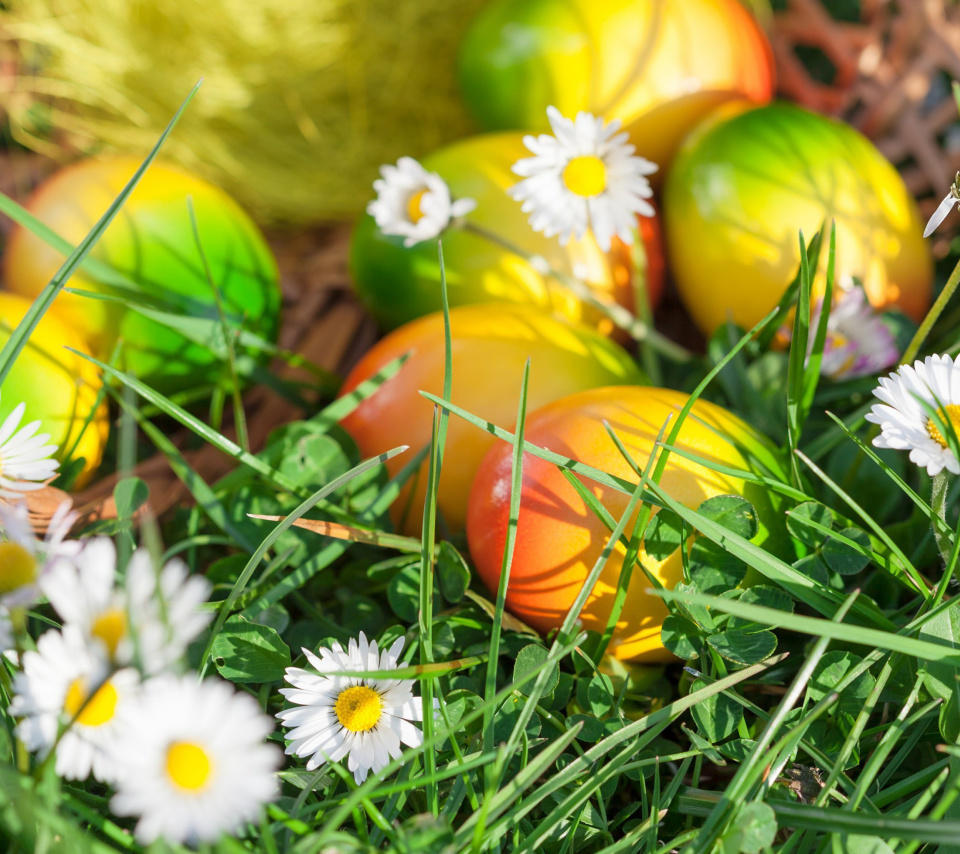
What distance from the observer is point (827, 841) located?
358 millimetres

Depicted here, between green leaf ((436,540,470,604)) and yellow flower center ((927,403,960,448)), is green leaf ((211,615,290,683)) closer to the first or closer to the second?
green leaf ((436,540,470,604))

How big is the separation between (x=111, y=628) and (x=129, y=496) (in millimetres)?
189

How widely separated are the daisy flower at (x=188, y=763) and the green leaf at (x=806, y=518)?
30 cm

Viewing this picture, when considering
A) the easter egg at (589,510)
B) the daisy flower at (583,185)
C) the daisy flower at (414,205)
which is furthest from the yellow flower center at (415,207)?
the easter egg at (589,510)

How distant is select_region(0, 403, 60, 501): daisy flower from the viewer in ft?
1.30

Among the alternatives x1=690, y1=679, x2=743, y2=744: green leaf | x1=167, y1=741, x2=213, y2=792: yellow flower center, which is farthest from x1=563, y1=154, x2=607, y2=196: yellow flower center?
x1=167, y1=741, x2=213, y2=792: yellow flower center

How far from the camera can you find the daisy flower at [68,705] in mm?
280

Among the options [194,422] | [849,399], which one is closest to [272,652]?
[194,422]

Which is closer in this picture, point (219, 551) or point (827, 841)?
point (827, 841)

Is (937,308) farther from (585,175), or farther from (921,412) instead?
(585,175)

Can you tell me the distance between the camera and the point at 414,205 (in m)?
0.62

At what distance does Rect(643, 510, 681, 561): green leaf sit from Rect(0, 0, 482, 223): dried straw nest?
64 cm

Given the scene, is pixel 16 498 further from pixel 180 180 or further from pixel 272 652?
A: pixel 180 180

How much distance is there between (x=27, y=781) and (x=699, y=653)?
0.31 m
